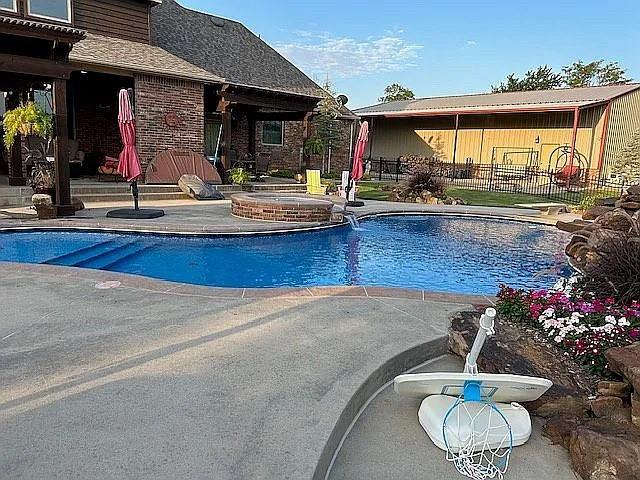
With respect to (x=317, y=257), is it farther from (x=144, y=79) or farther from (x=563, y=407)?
(x=144, y=79)

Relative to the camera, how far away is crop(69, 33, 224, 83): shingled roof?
1296 centimetres

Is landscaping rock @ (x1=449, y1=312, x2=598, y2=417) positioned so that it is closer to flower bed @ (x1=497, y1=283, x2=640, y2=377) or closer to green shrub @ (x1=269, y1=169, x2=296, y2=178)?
flower bed @ (x1=497, y1=283, x2=640, y2=377)

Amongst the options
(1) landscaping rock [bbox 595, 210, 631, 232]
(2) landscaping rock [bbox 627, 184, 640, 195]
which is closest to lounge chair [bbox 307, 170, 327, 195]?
(2) landscaping rock [bbox 627, 184, 640, 195]

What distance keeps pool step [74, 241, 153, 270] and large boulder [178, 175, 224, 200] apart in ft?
16.7

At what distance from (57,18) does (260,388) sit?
46.9ft

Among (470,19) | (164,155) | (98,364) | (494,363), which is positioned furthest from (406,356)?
(470,19)

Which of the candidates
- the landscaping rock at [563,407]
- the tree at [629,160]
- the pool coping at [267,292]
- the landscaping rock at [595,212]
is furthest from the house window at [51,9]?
the tree at [629,160]

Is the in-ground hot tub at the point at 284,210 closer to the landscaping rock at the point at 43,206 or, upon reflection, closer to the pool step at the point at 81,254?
the pool step at the point at 81,254

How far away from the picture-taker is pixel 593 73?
4506cm

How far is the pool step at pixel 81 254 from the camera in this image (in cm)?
757

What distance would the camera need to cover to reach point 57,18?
13.7 meters

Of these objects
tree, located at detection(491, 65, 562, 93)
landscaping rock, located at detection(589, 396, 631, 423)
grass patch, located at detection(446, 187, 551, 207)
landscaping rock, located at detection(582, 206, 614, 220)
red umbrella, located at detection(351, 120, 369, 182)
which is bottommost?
landscaping rock, located at detection(589, 396, 631, 423)

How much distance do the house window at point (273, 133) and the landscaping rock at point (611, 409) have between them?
19795 millimetres

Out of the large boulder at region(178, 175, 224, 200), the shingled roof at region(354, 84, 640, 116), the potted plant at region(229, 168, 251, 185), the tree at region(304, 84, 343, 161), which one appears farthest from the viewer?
the shingled roof at region(354, 84, 640, 116)
